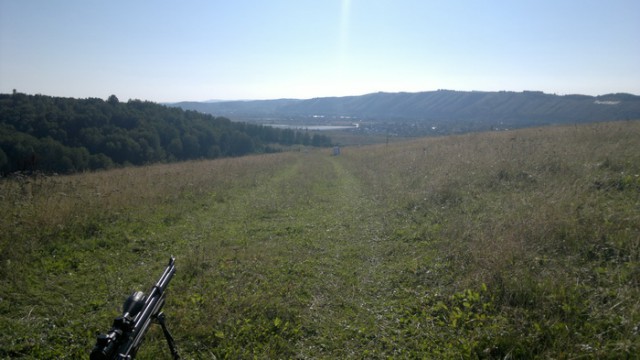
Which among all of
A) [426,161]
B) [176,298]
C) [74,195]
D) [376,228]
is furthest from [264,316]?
[426,161]

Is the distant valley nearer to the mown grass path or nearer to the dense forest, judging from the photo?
the dense forest

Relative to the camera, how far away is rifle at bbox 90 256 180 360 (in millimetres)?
2297

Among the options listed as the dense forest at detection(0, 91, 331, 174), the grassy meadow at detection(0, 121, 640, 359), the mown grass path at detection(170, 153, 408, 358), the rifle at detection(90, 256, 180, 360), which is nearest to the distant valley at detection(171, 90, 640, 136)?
the dense forest at detection(0, 91, 331, 174)

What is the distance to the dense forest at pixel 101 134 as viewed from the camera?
115 feet

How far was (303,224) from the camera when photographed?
9.48 m

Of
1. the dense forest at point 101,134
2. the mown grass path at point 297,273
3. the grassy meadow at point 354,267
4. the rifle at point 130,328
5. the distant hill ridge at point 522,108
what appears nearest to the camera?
the rifle at point 130,328

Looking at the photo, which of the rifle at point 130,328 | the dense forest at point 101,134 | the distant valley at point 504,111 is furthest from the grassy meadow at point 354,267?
the distant valley at point 504,111

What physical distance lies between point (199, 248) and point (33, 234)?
10.3ft

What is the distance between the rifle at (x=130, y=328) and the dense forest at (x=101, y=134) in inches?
1111

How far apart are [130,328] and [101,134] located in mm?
52161

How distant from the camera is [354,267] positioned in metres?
6.55

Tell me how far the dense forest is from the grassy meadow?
22.4 meters

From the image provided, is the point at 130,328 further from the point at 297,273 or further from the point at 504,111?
the point at 504,111

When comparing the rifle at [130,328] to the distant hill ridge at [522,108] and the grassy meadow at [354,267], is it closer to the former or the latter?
the grassy meadow at [354,267]
